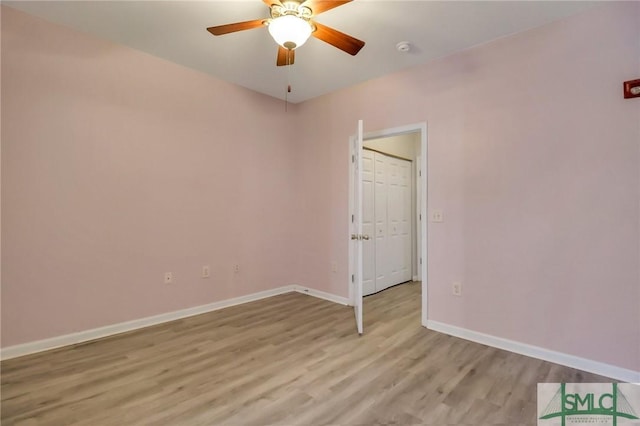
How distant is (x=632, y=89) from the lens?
2.15m

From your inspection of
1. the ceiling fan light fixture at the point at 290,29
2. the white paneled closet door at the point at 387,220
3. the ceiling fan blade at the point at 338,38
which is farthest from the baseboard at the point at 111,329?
the ceiling fan blade at the point at 338,38

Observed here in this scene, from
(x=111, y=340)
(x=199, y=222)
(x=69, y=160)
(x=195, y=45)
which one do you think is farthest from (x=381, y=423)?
(x=195, y=45)

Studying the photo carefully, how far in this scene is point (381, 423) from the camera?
1718 millimetres

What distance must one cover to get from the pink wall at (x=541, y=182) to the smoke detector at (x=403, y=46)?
1.30 feet

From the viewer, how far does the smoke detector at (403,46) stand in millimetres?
2816

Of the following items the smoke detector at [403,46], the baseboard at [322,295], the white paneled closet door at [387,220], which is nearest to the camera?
the smoke detector at [403,46]

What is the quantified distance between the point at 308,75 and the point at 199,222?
A: 2.11 metres

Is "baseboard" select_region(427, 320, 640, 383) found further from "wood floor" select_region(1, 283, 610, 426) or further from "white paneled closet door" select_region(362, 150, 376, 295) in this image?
"white paneled closet door" select_region(362, 150, 376, 295)

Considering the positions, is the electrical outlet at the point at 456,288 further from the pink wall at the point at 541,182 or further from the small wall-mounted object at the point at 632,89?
the small wall-mounted object at the point at 632,89

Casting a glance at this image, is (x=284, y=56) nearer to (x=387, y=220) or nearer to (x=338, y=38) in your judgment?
(x=338, y=38)

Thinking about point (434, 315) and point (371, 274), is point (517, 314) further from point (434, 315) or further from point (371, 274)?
point (371, 274)

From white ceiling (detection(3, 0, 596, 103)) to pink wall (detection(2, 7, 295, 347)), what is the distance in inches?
10.3

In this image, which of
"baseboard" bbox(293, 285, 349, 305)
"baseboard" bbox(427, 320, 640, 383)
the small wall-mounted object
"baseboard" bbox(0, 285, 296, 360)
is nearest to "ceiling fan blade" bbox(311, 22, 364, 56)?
the small wall-mounted object

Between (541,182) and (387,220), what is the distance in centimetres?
233
